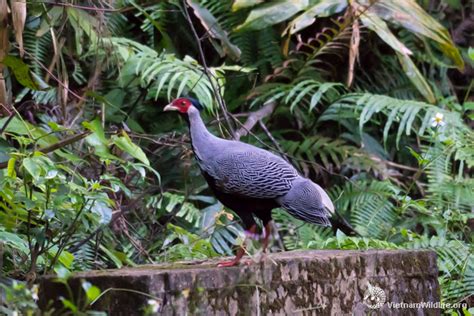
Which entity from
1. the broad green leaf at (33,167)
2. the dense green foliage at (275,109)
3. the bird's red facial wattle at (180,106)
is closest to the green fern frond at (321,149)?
the dense green foliage at (275,109)

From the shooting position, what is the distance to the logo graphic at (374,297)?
335 centimetres

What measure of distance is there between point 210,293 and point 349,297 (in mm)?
667

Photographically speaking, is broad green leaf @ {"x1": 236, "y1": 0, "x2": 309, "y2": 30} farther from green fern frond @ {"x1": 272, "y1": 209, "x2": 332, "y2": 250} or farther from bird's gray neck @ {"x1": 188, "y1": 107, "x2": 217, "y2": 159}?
bird's gray neck @ {"x1": 188, "y1": 107, "x2": 217, "y2": 159}

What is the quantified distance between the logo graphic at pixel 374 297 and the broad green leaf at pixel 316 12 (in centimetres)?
278

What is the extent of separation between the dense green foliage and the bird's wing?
819 millimetres

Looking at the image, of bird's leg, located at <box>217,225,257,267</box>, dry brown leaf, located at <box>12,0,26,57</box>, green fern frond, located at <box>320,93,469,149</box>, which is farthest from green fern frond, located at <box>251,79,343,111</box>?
bird's leg, located at <box>217,225,257,267</box>

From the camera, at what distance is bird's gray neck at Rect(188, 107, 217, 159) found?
354cm

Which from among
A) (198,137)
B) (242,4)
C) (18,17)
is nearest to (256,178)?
(198,137)

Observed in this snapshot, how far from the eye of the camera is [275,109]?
6223 millimetres

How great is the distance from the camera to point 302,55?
656 centimetres

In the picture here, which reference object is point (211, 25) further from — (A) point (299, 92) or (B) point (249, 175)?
(B) point (249, 175)

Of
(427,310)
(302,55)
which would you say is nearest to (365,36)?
(302,55)

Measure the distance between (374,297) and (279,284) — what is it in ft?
1.57

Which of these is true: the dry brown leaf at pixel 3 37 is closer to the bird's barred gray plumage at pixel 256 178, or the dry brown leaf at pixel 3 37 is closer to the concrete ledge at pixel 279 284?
the bird's barred gray plumage at pixel 256 178
